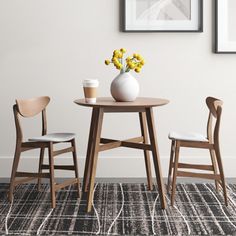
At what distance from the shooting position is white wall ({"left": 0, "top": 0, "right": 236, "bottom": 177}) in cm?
394

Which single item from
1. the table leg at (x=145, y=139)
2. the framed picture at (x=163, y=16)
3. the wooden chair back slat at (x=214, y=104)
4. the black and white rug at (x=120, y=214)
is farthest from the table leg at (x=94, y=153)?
the framed picture at (x=163, y=16)

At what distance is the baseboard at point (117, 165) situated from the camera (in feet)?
13.3

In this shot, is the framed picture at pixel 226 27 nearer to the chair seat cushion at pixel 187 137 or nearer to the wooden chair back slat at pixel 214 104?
the wooden chair back slat at pixel 214 104

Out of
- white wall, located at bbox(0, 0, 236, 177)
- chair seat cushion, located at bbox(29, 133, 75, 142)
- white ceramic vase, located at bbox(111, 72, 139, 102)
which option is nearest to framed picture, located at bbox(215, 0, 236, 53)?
white wall, located at bbox(0, 0, 236, 177)

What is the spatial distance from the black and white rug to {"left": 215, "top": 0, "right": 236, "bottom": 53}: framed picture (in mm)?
1268

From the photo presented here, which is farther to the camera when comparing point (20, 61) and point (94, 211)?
point (20, 61)

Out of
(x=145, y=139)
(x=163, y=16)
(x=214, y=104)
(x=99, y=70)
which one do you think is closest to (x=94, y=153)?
(x=145, y=139)

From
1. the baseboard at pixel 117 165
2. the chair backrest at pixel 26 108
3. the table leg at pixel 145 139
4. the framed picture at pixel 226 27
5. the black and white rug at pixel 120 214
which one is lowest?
the black and white rug at pixel 120 214

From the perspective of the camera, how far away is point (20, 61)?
3.99 metres

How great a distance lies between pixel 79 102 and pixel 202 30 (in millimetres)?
1443

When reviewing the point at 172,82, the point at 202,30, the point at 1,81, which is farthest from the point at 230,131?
the point at 1,81

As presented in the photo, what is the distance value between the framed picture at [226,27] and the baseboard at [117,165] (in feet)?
3.35

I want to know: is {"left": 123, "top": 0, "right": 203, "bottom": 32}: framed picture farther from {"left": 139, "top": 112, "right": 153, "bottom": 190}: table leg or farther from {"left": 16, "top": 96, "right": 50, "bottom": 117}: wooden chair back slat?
{"left": 16, "top": 96, "right": 50, "bottom": 117}: wooden chair back slat

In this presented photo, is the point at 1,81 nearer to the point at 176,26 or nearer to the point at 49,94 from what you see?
the point at 49,94
